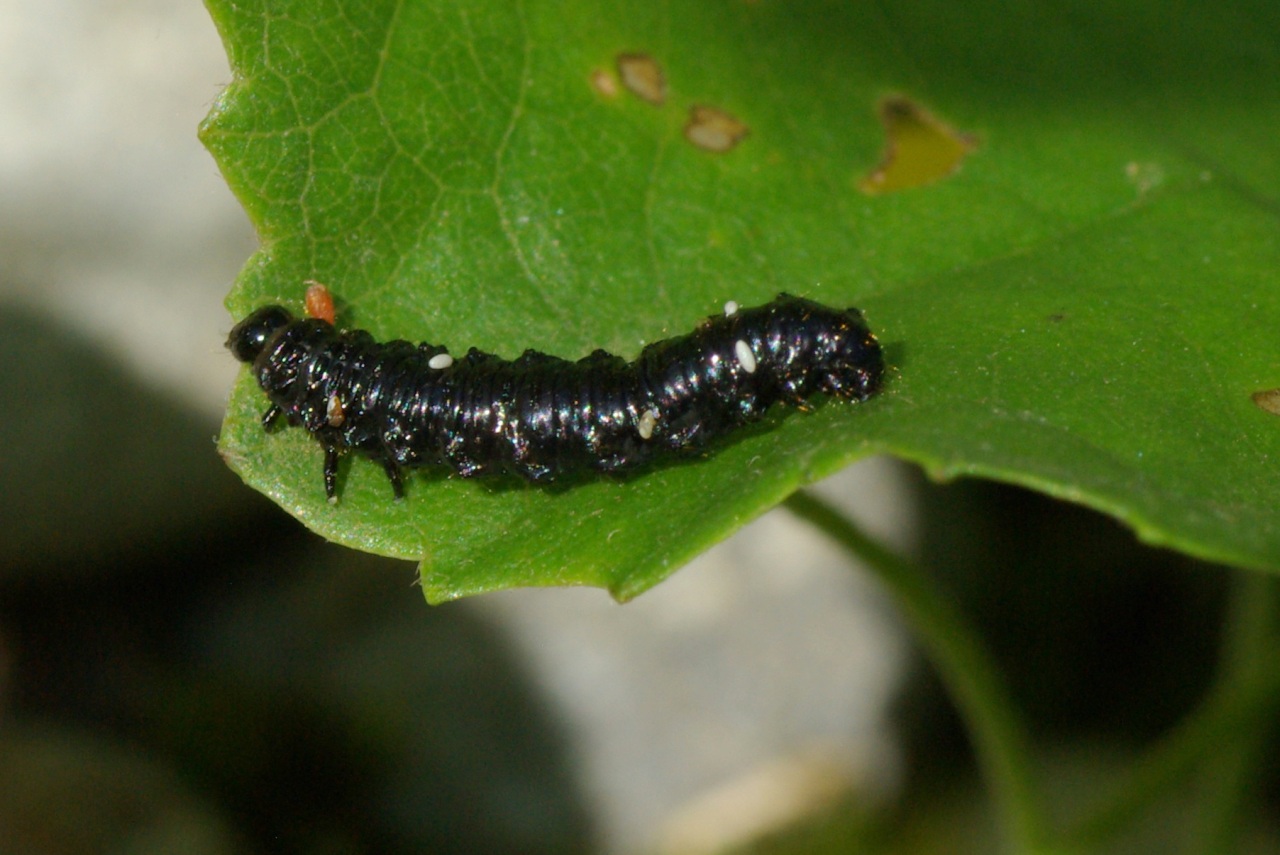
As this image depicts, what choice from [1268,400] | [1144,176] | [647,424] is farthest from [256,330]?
[1144,176]

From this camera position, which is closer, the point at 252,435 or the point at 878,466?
the point at 252,435

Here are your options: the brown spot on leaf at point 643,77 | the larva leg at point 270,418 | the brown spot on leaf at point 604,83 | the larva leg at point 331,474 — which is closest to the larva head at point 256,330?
the larva leg at point 270,418

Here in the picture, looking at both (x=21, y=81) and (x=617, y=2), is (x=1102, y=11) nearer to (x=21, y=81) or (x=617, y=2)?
(x=617, y=2)

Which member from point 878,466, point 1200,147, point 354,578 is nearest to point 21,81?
point 354,578

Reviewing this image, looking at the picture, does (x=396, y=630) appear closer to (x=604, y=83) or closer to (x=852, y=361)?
(x=604, y=83)

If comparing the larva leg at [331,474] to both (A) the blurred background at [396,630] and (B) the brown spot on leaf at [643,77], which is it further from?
(A) the blurred background at [396,630]

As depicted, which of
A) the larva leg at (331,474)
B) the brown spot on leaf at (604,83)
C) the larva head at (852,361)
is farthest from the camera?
the brown spot on leaf at (604,83)
